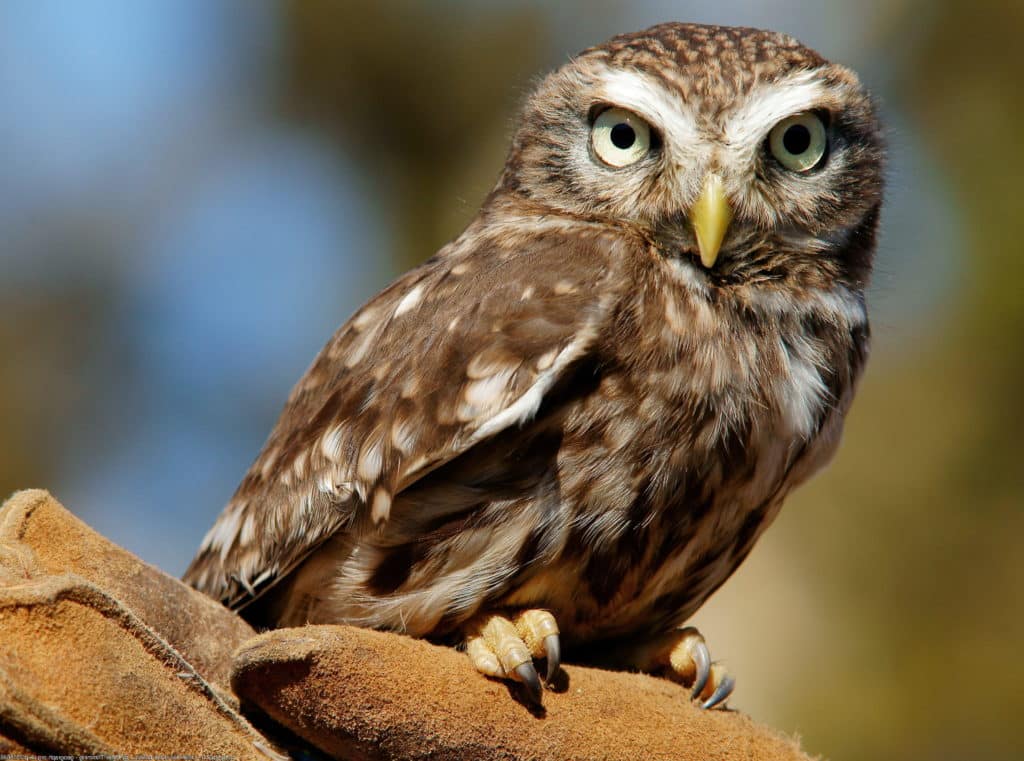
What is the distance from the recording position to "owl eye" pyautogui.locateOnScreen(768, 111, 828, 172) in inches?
89.7

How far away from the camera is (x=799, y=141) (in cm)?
234

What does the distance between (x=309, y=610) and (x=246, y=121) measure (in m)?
8.93

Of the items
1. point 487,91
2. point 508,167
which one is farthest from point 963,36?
point 508,167

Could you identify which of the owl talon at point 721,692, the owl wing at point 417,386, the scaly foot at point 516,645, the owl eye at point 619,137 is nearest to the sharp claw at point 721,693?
the owl talon at point 721,692

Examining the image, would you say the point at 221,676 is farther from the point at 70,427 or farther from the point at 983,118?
the point at 70,427

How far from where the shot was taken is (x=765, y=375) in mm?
2080

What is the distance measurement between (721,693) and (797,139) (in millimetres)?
1293

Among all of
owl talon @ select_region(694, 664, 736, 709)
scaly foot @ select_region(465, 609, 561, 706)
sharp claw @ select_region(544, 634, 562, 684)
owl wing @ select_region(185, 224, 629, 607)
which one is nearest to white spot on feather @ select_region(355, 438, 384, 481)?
owl wing @ select_region(185, 224, 629, 607)

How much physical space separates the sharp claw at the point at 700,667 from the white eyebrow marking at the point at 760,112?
3.75 ft

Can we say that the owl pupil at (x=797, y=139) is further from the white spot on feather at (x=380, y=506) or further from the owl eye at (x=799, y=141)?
the white spot on feather at (x=380, y=506)

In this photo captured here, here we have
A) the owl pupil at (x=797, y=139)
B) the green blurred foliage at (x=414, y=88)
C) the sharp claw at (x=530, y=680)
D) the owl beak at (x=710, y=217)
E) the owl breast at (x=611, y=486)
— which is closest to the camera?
the sharp claw at (x=530, y=680)

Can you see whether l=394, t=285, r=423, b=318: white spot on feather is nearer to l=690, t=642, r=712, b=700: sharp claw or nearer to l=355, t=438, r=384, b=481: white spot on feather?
l=355, t=438, r=384, b=481: white spot on feather

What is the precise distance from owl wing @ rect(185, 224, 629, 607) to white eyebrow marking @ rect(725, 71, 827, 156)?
369 mm

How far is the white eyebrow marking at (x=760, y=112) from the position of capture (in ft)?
7.34
